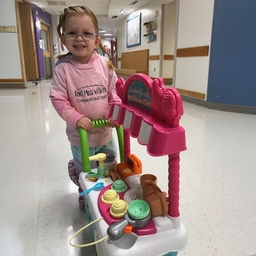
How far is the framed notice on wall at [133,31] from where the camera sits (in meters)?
7.07

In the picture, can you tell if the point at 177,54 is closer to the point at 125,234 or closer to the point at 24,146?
the point at 24,146

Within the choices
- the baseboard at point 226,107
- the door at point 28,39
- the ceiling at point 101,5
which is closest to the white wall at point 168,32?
the ceiling at point 101,5

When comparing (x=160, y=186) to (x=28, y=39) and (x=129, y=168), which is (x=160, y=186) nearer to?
(x=129, y=168)

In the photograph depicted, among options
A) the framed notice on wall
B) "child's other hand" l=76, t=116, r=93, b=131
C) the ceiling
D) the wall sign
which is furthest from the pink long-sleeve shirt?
the framed notice on wall

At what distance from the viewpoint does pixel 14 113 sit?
286 cm

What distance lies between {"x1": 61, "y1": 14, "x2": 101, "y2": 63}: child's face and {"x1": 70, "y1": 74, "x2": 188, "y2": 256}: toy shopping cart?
247 millimetres

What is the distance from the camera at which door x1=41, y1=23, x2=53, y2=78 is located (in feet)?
26.1

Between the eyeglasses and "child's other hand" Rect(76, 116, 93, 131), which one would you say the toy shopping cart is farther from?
the eyeglasses

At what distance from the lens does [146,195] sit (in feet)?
1.93

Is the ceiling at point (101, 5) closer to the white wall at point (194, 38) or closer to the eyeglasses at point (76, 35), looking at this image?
the white wall at point (194, 38)

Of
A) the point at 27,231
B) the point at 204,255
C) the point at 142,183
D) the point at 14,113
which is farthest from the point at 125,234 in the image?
the point at 14,113

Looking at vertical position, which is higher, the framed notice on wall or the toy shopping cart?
the framed notice on wall

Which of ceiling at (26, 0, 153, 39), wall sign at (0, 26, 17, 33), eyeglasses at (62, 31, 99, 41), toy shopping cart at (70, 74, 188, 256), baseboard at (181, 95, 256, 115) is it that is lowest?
baseboard at (181, 95, 256, 115)

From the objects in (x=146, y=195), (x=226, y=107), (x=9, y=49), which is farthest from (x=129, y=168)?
(x=9, y=49)
